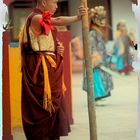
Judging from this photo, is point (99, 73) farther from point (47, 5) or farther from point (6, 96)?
point (47, 5)

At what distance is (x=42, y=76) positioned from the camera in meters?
2.41

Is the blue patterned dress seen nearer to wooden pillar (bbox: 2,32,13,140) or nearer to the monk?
wooden pillar (bbox: 2,32,13,140)

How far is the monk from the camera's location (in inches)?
92.3

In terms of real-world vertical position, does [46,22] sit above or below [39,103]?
above

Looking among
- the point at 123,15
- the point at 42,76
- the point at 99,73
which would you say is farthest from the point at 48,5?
the point at 123,15

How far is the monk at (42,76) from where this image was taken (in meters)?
2.34

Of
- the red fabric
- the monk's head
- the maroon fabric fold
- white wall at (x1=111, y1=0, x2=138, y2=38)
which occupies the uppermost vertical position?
white wall at (x1=111, y1=0, x2=138, y2=38)

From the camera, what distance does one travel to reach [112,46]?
313 inches

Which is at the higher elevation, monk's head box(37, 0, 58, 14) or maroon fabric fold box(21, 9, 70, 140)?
monk's head box(37, 0, 58, 14)

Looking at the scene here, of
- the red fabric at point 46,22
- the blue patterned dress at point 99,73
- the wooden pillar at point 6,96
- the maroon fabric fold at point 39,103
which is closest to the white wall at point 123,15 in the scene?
the blue patterned dress at point 99,73

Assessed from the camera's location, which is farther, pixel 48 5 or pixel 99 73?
pixel 99 73

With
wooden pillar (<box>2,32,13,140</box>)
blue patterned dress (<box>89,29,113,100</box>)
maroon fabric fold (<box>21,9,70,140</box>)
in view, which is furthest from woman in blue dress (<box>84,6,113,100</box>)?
maroon fabric fold (<box>21,9,70,140</box>)

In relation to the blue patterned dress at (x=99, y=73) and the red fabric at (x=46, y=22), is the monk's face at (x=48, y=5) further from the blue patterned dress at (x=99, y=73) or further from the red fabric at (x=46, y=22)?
the blue patterned dress at (x=99, y=73)

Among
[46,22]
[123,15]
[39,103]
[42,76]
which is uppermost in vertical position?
[123,15]
